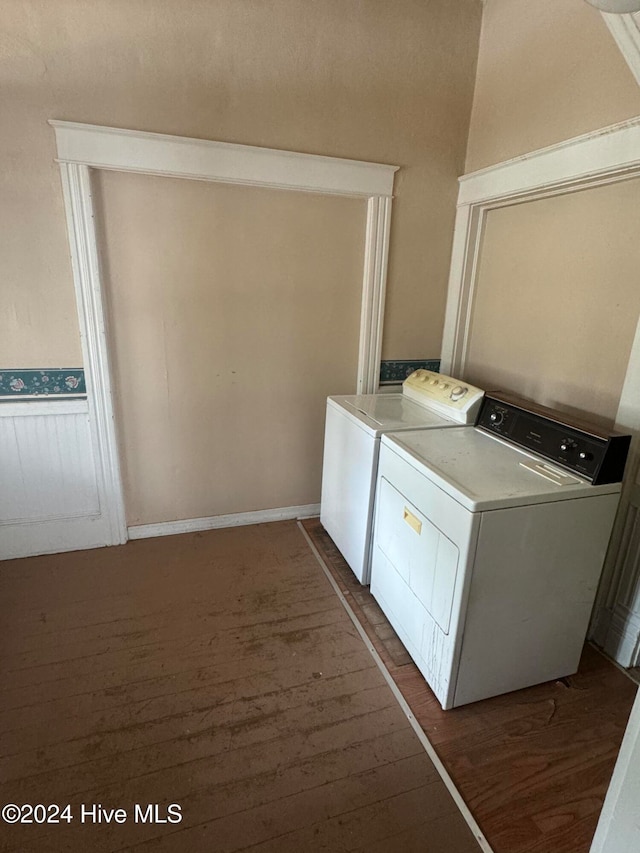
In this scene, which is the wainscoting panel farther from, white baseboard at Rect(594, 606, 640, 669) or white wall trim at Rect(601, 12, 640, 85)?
white wall trim at Rect(601, 12, 640, 85)

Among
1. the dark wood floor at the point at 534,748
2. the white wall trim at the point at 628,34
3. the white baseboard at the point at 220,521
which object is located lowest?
the dark wood floor at the point at 534,748

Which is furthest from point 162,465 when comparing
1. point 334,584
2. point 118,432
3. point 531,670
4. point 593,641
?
point 593,641

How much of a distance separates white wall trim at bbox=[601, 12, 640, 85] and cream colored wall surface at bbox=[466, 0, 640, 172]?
0.43 feet

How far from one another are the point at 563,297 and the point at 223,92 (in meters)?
1.81

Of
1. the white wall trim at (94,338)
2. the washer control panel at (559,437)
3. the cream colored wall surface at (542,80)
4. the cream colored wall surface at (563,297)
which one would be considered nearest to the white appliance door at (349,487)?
the washer control panel at (559,437)

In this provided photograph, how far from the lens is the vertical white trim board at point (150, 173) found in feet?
6.79

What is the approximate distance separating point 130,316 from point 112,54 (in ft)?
3.58

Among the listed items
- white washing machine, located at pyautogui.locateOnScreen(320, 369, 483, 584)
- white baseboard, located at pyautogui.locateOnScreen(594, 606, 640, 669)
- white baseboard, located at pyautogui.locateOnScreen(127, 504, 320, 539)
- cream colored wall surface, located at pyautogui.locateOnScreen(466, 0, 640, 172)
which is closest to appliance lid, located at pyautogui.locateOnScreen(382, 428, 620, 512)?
white washing machine, located at pyautogui.locateOnScreen(320, 369, 483, 584)

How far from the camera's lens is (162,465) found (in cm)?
261

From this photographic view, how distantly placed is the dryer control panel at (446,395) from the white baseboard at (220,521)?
984 millimetres

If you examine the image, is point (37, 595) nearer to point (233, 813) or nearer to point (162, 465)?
point (162, 465)

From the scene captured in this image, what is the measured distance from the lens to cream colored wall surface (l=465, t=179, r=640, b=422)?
5.99 ft

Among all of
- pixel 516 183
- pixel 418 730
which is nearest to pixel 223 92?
pixel 516 183

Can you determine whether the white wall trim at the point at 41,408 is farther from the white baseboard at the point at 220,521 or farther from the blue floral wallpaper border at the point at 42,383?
the white baseboard at the point at 220,521
